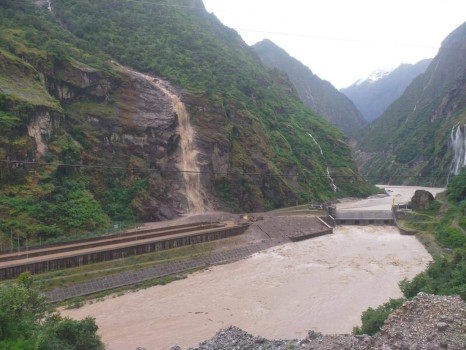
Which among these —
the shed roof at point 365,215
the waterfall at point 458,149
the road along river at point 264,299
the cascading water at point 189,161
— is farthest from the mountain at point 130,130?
the waterfall at point 458,149

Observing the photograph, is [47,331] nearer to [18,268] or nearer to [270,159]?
[18,268]

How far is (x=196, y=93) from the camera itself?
149 feet

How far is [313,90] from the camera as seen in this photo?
515ft

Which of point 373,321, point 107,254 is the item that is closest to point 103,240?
point 107,254

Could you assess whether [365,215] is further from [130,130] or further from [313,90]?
[313,90]

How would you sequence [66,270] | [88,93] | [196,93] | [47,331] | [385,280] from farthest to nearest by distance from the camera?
[196,93] → [88,93] → [385,280] → [66,270] → [47,331]

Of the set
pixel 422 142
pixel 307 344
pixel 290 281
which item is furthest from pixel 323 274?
pixel 422 142

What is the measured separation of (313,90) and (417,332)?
155592mm

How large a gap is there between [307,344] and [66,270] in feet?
A: 45.9

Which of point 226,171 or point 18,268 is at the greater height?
point 226,171

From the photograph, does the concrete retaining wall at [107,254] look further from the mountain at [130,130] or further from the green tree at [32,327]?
the green tree at [32,327]

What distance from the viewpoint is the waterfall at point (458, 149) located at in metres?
61.8

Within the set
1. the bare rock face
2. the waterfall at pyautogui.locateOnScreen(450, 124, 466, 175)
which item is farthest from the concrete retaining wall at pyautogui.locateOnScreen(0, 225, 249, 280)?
the waterfall at pyautogui.locateOnScreen(450, 124, 466, 175)

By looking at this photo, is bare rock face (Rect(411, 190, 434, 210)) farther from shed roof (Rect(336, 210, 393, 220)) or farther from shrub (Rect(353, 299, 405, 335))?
shrub (Rect(353, 299, 405, 335))
